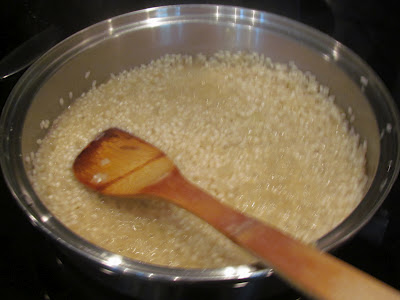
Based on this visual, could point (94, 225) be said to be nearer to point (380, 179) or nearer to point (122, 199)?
point (122, 199)

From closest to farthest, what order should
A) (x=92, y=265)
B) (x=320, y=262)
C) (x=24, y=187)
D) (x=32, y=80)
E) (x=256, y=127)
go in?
(x=320, y=262)
(x=92, y=265)
(x=24, y=187)
(x=32, y=80)
(x=256, y=127)

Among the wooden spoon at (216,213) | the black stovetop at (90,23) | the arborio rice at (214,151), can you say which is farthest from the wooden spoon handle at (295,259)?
the black stovetop at (90,23)

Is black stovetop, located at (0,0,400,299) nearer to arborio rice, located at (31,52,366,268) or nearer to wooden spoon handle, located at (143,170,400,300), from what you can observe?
arborio rice, located at (31,52,366,268)

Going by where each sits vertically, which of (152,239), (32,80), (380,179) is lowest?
(152,239)

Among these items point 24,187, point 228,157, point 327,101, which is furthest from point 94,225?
point 327,101

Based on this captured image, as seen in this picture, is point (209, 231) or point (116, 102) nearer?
point (209, 231)

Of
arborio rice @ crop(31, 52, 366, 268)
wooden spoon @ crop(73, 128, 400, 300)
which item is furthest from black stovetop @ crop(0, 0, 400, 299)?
wooden spoon @ crop(73, 128, 400, 300)

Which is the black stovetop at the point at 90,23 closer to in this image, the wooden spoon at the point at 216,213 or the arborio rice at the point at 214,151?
the arborio rice at the point at 214,151

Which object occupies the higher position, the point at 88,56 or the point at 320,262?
the point at 88,56

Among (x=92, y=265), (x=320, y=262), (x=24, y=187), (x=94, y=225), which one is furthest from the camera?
(x=94, y=225)
